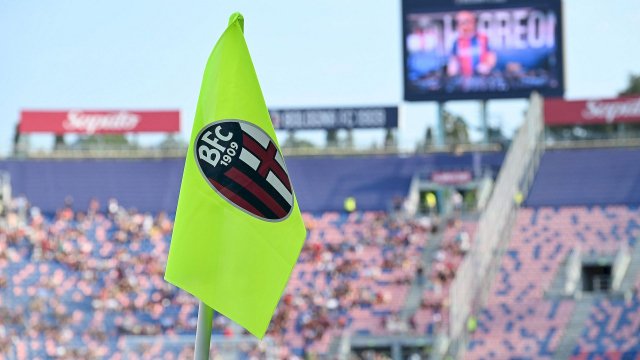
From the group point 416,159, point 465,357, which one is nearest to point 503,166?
point 416,159

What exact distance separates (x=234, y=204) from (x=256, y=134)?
276 millimetres

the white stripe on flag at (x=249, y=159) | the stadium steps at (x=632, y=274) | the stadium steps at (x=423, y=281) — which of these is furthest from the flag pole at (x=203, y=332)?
the stadium steps at (x=632, y=274)

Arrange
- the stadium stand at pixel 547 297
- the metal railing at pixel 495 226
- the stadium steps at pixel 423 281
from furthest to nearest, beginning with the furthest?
1. the stadium steps at pixel 423 281
2. the metal railing at pixel 495 226
3. the stadium stand at pixel 547 297

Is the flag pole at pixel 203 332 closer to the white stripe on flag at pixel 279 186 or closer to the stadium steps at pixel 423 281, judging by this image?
the white stripe on flag at pixel 279 186

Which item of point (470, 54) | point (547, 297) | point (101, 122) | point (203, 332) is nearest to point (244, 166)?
point (203, 332)

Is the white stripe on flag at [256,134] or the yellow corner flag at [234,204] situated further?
the white stripe on flag at [256,134]

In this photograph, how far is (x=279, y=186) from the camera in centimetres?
496

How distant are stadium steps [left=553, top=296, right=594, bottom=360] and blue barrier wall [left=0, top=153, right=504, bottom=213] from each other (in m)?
7.33

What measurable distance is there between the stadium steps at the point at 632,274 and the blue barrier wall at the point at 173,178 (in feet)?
21.1

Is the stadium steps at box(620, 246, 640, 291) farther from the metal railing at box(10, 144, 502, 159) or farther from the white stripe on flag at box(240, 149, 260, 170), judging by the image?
the white stripe on flag at box(240, 149, 260, 170)

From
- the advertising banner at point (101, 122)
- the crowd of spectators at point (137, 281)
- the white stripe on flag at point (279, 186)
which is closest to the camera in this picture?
the white stripe on flag at point (279, 186)

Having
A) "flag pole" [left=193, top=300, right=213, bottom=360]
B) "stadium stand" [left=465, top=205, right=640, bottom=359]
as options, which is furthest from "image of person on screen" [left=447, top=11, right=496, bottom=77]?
"flag pole" [left=193, top=300, right=213, bottom=360]

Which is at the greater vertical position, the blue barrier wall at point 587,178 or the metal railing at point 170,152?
the metal railing at point 170,152

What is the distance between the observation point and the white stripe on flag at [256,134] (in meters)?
4.92
